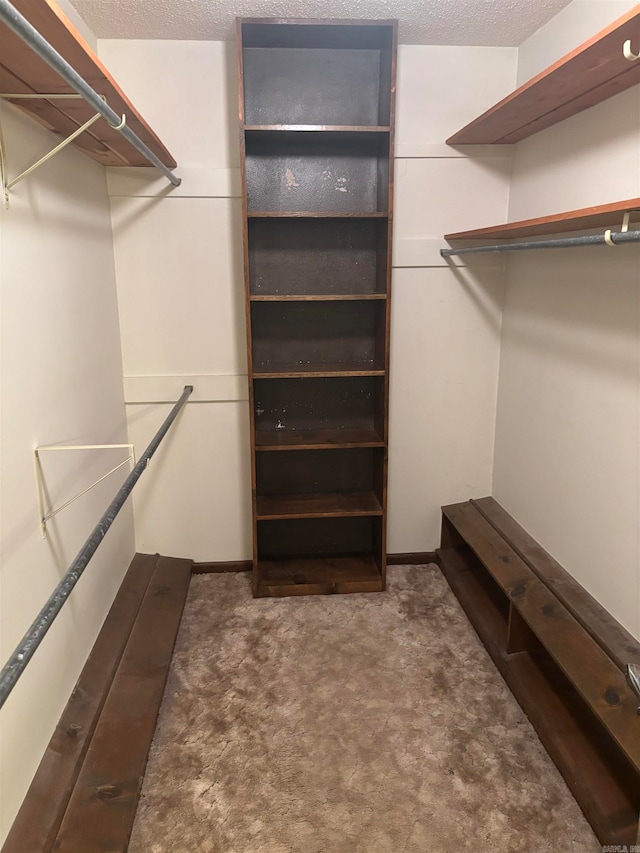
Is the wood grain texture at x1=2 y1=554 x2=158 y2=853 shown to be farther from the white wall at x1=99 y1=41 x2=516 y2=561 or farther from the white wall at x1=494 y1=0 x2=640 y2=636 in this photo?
the white wall at x1=494 y1=0 x2=640 y2=636

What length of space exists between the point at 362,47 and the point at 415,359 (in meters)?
1.38

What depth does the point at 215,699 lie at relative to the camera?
2141mm

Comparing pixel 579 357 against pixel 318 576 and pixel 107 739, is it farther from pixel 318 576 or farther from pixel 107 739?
pixel 107 739

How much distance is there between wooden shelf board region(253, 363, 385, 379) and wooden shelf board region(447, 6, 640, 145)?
3.50 ft

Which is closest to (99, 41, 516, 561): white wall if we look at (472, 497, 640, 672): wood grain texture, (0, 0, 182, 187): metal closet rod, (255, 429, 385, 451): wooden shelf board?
(255, 429, 385, 451): wooden shelf board

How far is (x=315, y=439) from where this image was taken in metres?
2.74

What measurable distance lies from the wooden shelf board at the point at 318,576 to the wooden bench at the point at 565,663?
431mm

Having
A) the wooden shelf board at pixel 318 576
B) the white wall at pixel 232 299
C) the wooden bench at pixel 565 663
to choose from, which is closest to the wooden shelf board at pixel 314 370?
the white wall at pixel 232 299

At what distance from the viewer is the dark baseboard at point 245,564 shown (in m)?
3.02

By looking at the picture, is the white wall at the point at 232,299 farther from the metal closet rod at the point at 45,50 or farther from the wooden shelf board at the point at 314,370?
the metal closet rod at the point at 45,50

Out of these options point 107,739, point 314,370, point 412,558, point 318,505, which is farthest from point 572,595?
point 107,739

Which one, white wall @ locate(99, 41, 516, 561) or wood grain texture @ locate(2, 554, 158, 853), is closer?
wood grain texture @ locate(2, 554, 158, 853)

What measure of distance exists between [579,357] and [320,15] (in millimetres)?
1679

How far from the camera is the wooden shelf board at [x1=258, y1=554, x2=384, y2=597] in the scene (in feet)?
9.21
